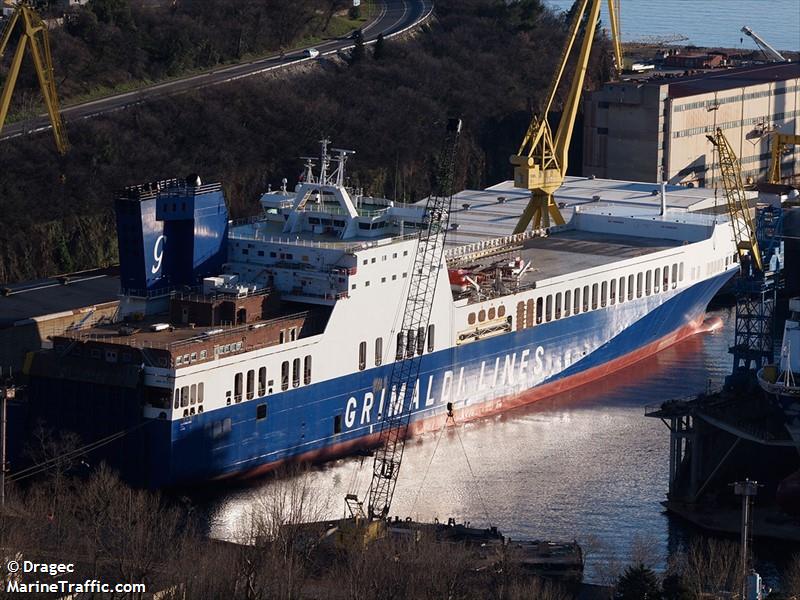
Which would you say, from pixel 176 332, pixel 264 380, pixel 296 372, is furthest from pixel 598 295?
pixel 176 332

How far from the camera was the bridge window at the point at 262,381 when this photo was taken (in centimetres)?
4991

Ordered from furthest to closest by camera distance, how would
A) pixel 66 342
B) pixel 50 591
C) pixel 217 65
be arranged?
pixel 217 65 < pixel 66 342 < pixel 50 591

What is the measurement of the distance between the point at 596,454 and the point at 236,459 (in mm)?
9509

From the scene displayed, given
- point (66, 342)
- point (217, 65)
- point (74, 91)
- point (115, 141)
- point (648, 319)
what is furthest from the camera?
point (217, 65)

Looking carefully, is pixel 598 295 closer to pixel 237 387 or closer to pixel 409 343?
pixel 409 343

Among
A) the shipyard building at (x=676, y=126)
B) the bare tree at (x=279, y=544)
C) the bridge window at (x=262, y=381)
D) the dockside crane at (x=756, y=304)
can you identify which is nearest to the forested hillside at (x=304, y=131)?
the shipyard building at (x=676, y=126)

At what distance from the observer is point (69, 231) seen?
7512 centimetres

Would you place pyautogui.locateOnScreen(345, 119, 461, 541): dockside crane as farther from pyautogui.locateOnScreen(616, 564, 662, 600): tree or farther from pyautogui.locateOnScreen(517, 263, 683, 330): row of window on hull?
pyautogui.locateOnScreen(616, 564, 662, 600): tree

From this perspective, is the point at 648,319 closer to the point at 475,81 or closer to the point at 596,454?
the point at 596,454

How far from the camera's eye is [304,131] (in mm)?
91500

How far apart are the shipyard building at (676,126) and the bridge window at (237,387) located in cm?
4400

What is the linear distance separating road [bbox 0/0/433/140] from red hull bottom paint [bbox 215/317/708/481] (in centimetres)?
2915

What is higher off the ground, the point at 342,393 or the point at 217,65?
the point at 217,65

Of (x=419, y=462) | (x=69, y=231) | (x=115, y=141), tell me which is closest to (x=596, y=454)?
(x=419, y=462)
